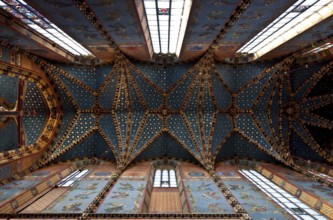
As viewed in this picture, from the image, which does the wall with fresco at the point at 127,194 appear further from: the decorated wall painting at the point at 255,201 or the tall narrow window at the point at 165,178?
the decorated wall painting at the point at 255,201

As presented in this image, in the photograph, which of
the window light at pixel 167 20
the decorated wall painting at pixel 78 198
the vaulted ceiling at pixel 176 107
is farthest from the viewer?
the vaulted ceiling at pixel 176 107

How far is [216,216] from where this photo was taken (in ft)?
25.8

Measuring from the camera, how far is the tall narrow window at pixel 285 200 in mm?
8431

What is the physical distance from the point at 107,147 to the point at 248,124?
914 centimetres

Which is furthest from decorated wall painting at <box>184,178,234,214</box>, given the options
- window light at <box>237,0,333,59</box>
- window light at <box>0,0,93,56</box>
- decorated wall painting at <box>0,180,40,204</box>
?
window light at <box>0,0,93,56</box>

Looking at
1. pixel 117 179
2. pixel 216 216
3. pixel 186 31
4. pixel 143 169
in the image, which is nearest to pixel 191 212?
pixel 216 216

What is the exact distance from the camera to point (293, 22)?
32.9ft

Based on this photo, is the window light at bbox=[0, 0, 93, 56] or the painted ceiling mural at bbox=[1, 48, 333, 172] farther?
the painted ceiling mural at bbox=[1, 48, 333, 172]

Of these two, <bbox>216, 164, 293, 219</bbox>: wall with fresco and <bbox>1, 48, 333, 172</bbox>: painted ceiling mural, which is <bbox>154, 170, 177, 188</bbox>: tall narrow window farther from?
<bbox>216, 164, 293, 219</bbox>: wall with fresco

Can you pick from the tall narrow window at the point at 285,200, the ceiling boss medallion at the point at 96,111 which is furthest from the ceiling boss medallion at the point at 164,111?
the tall narrow window at the point at 285,200

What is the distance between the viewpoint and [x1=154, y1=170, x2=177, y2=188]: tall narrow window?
38.9ft

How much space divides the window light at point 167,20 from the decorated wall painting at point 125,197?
22.5 ft

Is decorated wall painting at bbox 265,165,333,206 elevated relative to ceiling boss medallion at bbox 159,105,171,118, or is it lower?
lower

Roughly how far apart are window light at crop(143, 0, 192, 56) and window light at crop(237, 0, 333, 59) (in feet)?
12.2
